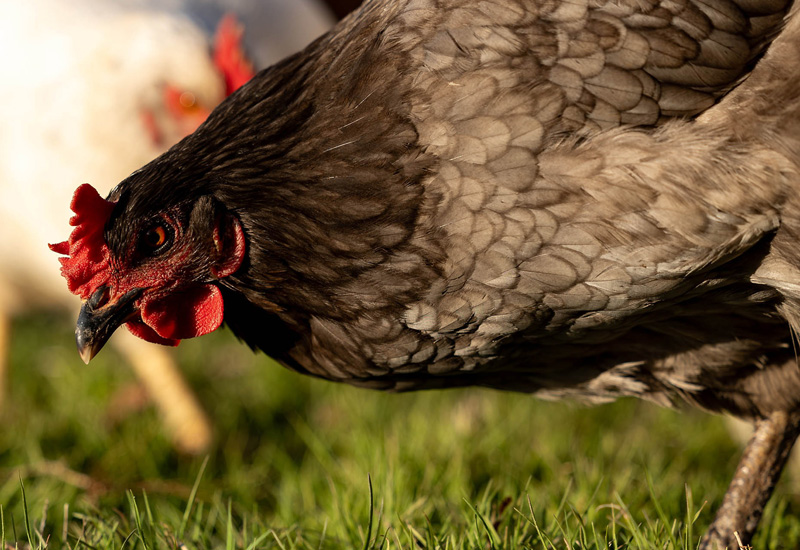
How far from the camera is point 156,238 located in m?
2.02

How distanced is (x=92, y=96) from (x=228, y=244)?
1468 mm

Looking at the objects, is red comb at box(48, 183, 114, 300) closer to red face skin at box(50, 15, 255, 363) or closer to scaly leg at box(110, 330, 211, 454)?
red face skin at box(50, 15, 255, 363)

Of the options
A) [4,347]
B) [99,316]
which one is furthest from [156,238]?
[4,347]

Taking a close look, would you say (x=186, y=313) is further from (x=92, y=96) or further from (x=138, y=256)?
(x=92, y=96)

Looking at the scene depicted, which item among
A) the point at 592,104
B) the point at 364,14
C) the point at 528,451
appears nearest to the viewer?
the point at 592,104

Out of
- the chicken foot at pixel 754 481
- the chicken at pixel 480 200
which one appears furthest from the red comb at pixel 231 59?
the chicken foot at pixel 754 481

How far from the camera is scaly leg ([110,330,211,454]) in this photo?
3418mm

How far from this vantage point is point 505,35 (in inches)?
74.1

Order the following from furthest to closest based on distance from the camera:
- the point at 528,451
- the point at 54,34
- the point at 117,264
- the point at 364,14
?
the point at 54,34 → the point at 528,451 → the point at 364,14 → the point at 117,264

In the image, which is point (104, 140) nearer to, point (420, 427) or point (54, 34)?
point (54, 34)

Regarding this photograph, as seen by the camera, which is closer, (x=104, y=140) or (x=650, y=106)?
(x=650, y=106)

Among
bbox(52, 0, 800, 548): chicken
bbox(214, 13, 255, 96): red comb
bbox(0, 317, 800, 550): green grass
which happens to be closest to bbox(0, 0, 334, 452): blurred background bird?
bbox(214, 13, 255, 96): red comb

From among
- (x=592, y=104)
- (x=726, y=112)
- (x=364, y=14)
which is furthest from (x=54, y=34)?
(x=726, y=112)

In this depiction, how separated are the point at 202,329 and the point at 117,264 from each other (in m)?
0.26
